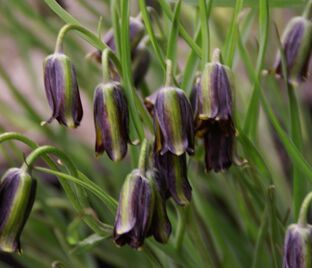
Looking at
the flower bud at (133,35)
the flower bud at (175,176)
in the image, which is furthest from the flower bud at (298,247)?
the flower bud at (133,35)

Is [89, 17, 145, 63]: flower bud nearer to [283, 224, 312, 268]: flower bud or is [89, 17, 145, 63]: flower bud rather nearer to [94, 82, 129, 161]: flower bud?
[94, 82, 129, 161]: flower bud

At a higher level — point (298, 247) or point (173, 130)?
point (173, 130)

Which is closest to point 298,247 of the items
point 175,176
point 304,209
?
point 304,209

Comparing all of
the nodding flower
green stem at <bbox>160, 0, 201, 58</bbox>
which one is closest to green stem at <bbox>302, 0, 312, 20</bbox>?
the nodding flower

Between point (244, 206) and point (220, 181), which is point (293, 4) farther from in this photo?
point (220, 181)

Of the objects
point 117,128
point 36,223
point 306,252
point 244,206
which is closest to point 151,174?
point 117,128

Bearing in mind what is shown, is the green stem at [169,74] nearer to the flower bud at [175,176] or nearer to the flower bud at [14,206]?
Result: the flower bud at [175,176]

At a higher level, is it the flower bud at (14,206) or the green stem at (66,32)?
the green stem at (66,32)

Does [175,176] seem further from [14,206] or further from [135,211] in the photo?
[14,206]
